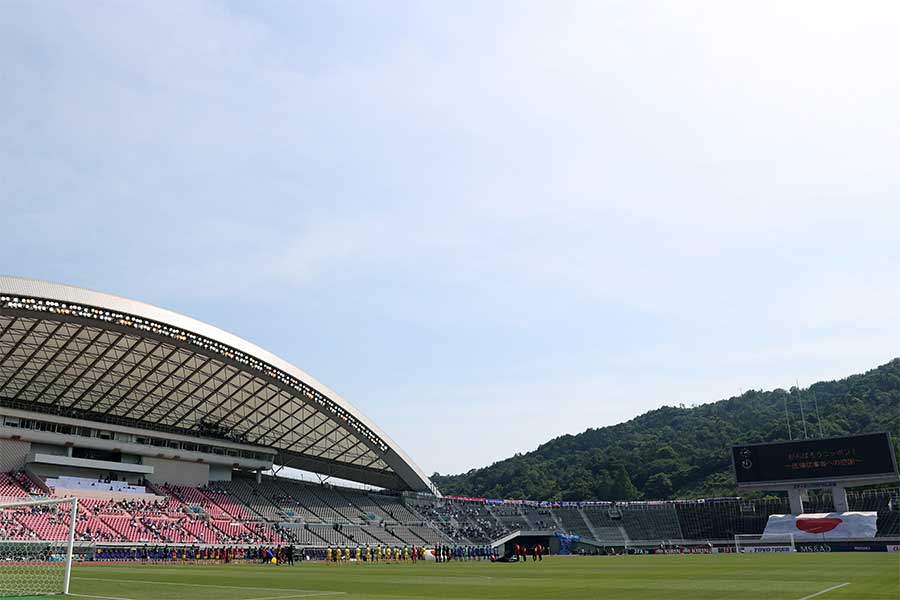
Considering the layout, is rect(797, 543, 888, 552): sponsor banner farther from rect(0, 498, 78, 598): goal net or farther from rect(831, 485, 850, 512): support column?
rect(0, 498, 78, 598): goal net

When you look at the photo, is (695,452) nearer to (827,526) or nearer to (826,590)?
(827,526)

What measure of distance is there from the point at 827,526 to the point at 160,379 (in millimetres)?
74451

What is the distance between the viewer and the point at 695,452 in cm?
15388

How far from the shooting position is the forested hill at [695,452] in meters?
→ 135

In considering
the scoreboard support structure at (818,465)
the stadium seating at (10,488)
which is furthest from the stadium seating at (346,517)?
the scoreboard support structure at (818,465)

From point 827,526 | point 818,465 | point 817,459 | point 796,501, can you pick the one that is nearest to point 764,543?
point 796,501

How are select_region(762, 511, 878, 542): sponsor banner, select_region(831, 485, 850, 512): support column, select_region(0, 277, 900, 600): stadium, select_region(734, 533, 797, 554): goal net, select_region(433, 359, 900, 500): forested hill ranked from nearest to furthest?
1. select_region(0, 277, 900, 600): stadium
2. select_region(762, 511, 878, 542): sponsor banner
3. select_region(734, 533, 797, 554): goal net
4. select_region(831, 485, 850, 512): support column
5. select_region(433, 359, 900, 500): forested hill

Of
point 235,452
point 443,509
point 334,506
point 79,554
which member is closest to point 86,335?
point 79,554

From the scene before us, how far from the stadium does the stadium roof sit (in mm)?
210

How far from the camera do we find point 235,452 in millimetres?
85125

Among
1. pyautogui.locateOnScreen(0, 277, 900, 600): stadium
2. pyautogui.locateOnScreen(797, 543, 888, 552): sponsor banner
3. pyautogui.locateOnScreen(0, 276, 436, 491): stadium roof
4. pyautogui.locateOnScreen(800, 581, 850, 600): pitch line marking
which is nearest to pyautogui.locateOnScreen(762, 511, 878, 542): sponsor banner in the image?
pyautogui.locateOnScreen(0, 277, 900, 600): stadium

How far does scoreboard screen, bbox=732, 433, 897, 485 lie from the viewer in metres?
76.2

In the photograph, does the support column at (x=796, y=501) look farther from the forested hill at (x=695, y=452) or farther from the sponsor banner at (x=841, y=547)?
the forested hill at (x=695, y=452)

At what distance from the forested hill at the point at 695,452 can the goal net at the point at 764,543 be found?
45076mm
